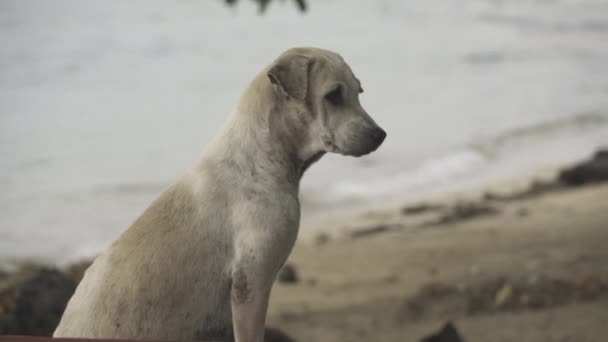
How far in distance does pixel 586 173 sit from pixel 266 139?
7.47 m

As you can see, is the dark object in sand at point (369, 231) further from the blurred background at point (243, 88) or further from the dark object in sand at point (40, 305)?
the dark object in sand at point (40, 305)

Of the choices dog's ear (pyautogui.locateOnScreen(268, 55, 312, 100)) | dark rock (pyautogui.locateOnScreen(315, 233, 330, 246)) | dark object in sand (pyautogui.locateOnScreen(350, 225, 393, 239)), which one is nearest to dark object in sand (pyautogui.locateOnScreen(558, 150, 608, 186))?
dark object in sand (pyautogui.locateOnScreen(350, 225, 393, 239))

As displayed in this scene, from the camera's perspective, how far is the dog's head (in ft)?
10.5

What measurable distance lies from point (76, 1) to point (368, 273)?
15.1 metres

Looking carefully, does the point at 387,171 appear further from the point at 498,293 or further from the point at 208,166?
the point at 208,166

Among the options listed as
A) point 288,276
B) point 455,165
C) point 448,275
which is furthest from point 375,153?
point 448,275

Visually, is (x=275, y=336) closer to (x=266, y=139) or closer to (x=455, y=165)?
(x=266, y=139)

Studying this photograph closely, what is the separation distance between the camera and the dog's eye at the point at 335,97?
324 cm

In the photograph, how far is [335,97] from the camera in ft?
10.7

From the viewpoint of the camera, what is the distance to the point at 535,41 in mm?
19094

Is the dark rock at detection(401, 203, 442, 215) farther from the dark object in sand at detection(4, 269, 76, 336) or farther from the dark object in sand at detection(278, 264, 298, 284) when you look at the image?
the dark object in sand at detection(4, 269, 76, 336)

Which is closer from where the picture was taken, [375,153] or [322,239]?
[322,239]

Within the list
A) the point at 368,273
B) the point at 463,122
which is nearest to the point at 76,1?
the point at 463,122

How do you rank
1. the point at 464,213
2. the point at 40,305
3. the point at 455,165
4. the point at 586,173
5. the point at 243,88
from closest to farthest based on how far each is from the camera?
the point at 40,305, the point at 464,213, the point at 586,173, the point at 455,165, the point at 243,88
